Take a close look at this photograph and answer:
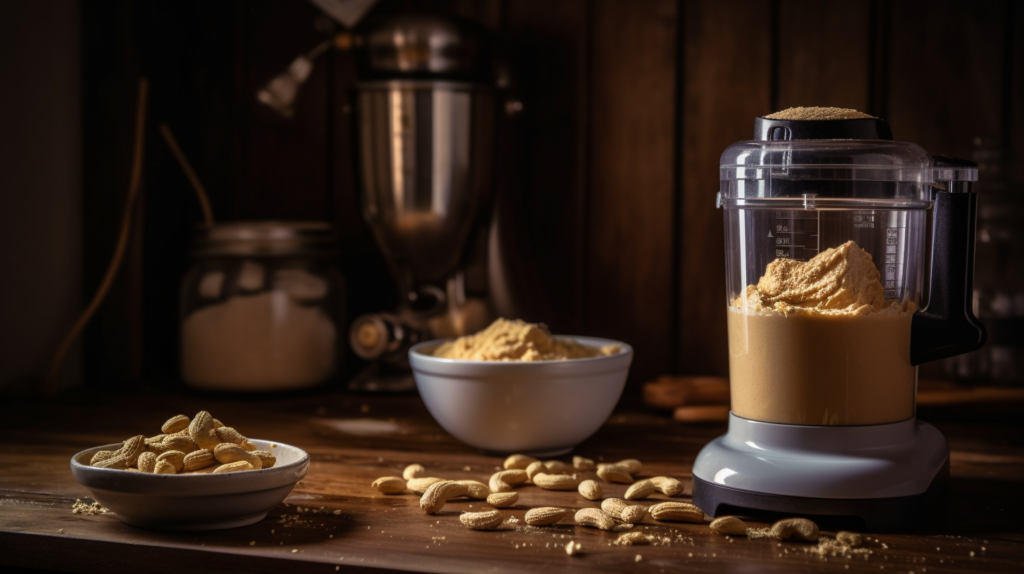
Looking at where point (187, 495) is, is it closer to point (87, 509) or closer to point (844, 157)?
point (87, 509)

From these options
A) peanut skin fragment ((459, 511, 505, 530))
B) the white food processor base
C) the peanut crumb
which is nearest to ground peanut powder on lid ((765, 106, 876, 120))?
the white food processor base

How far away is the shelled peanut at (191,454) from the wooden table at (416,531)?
0.15ft

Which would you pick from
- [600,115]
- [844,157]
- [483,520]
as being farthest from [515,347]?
[600,115]

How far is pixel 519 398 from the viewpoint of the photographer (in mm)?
925

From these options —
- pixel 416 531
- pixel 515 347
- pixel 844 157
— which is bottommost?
pixel 416 531

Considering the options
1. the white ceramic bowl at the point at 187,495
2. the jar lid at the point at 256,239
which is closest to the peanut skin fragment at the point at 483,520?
the white ceramic bowl at the point at 187,495

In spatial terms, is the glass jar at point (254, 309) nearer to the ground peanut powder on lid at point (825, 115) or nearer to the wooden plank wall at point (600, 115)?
the wooden plank wall at point (600, 115)

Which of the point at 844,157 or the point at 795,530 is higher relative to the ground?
the point at 844,157

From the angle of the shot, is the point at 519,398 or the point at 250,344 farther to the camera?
the point at 250,344

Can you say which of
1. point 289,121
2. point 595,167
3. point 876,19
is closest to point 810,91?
point 876,19

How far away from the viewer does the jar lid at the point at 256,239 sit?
4.09ft

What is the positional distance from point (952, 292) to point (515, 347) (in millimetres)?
400

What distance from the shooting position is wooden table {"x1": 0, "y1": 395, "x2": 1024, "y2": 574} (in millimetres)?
656

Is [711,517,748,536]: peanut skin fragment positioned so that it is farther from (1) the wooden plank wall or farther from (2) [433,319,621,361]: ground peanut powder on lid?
(1) the wooden plank wall
